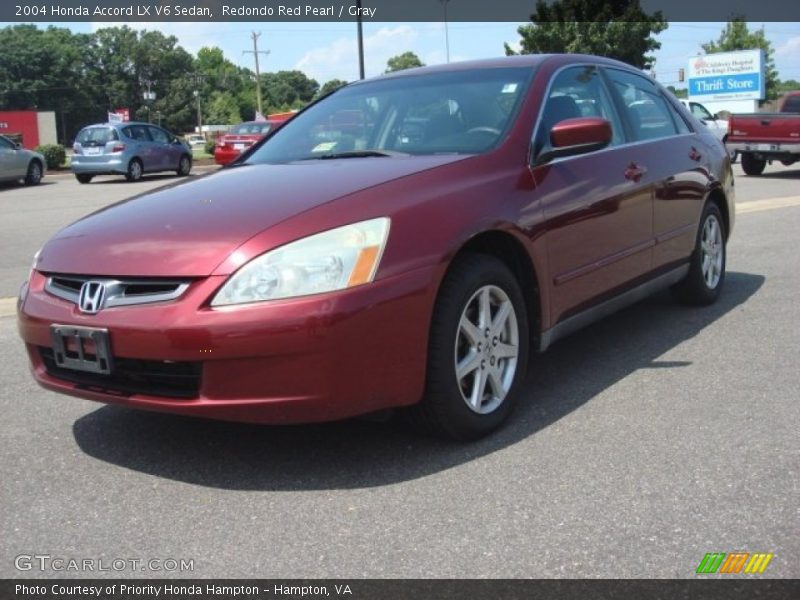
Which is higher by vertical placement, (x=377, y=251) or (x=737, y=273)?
(x=377, y=251)

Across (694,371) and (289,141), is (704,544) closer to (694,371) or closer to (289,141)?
(694,371)

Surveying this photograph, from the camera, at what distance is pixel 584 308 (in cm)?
426

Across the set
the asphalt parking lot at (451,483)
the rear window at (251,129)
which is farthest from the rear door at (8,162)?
the asphalt parking lot at (451,483)

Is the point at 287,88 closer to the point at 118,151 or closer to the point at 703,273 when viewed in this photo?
the point at 118,151

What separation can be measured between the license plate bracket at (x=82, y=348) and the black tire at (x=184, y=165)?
851 inches

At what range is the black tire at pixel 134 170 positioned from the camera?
2200cm

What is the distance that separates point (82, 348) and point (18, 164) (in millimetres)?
19324

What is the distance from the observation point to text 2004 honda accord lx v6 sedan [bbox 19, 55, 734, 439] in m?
3.00

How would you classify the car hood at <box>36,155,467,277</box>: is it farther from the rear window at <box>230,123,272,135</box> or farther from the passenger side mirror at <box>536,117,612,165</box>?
the rear window at <box>230,123,272,135</box>

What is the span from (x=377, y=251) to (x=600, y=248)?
161cm

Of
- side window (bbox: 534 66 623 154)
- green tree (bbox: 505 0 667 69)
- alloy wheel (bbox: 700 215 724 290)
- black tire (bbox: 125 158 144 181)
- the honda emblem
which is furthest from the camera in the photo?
green tree (bbox: 505 0 667 69)

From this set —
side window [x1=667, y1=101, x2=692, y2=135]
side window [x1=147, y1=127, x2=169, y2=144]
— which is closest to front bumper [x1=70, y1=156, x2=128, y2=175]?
side window [x1=147, y1=127, x2=169, y2=144]
